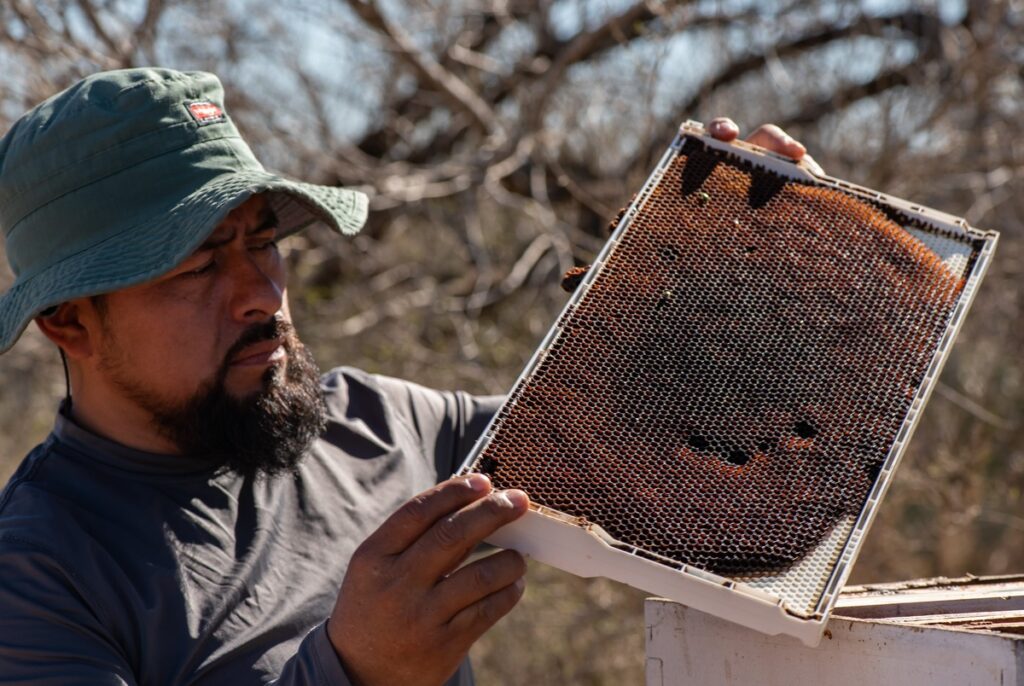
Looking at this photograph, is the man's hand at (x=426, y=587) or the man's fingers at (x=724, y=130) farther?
the man's fingers at (x=724, y=130)

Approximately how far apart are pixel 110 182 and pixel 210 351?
0.44m

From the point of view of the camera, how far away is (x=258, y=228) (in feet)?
8.19

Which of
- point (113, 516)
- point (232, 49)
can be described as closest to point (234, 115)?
point (232, 49)

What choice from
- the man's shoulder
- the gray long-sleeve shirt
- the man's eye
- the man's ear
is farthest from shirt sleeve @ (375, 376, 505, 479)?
the man's shoulder

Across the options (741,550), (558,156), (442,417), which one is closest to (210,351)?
(442,417)

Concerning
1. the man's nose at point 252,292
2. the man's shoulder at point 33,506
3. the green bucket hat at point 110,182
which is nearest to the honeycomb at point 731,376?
the man's nose at point 252,292

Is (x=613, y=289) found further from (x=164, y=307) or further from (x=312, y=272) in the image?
(x=312, y=272)

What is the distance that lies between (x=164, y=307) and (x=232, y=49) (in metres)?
3.74

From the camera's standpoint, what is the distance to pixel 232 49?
5.67m

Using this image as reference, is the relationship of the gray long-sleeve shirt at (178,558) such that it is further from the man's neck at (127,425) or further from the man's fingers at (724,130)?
the man's fingers at (724,130)

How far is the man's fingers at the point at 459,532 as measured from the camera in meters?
1.73

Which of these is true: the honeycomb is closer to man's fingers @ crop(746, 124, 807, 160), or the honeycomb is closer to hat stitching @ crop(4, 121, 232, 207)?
man's fingers @ crop(746, 124, 807, 160)

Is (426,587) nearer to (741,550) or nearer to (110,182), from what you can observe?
(741,550)

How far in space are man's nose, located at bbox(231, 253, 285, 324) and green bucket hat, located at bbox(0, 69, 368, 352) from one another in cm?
19
